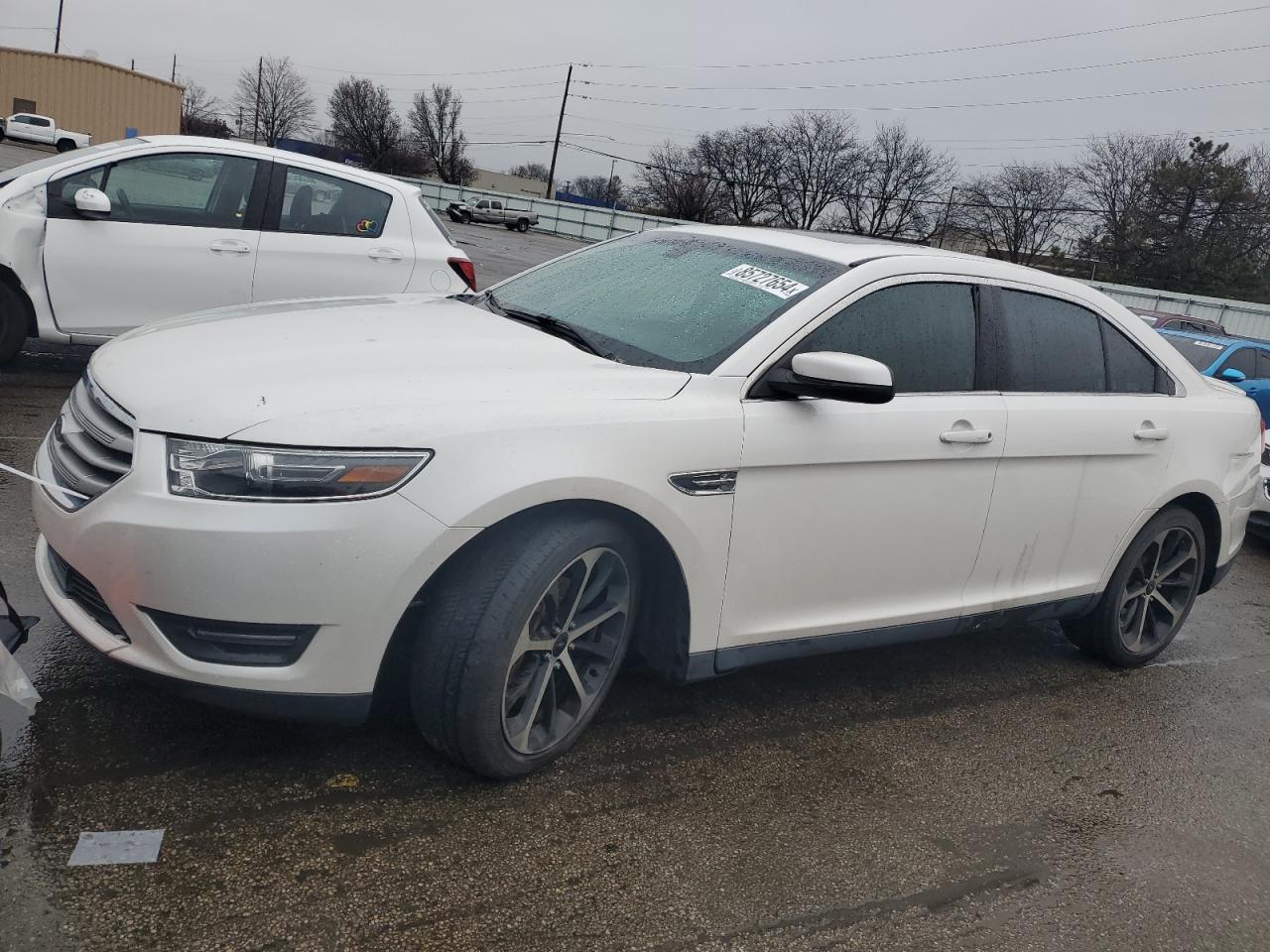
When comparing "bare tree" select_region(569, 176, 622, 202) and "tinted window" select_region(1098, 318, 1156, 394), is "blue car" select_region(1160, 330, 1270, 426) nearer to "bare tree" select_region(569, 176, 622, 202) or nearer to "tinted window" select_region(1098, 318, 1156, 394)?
"tinted window" select_region(1098, 318, 1156, 394)

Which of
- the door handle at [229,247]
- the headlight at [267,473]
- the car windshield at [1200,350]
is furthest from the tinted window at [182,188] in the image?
the car windshield at [1200,350]

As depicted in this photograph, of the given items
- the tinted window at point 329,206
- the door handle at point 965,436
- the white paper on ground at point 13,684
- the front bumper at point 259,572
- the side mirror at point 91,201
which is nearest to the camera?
the white paper on ground at point 13,684

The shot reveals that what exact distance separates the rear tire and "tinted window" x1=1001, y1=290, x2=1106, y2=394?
18.9 ft

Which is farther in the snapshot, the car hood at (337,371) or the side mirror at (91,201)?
the side mirror at (91,201)

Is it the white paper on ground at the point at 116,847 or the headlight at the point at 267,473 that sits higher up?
the headlight at the point at 267,473

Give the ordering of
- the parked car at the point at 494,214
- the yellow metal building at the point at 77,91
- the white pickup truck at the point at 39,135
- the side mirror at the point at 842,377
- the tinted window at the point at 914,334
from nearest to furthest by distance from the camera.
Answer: the side mirror at the point at 842,377 → the tinted window at the point at 914,334 → the white pickup truck at the point at 39,135 → the parked car at the point at 494,214 → the yellow metal building at the point at 77,91

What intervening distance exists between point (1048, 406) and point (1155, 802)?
55.9 inches

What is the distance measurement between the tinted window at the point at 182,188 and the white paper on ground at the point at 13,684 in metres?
4.93

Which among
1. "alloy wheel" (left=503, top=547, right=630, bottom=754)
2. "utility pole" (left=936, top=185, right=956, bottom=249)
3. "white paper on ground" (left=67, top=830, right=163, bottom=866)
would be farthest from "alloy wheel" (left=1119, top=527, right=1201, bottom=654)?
"utility pole" (left=936, top=185, right=956, bottom=249)

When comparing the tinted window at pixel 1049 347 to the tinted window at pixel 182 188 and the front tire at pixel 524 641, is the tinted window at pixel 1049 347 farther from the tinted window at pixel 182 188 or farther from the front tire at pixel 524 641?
the tinted window at pixel 182 188

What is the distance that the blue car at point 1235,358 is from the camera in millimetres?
10305

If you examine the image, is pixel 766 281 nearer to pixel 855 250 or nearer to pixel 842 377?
pixel 855 250

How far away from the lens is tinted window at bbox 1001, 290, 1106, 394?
12.9ft

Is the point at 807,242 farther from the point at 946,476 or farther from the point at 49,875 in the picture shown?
the point at 49,875
